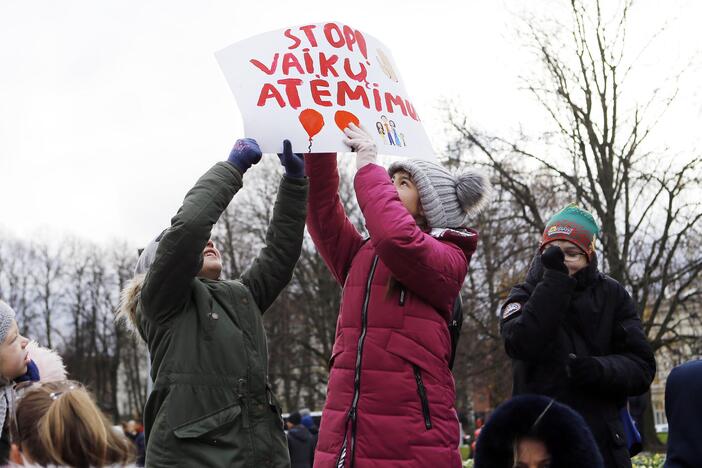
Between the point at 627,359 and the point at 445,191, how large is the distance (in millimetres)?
1151

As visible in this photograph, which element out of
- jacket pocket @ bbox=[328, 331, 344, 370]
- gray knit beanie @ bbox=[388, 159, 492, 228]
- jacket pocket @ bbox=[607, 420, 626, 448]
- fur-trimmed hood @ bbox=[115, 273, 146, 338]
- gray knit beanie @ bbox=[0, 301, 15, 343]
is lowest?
jacket pocket @ bbox=[607, 420, 626, 448]

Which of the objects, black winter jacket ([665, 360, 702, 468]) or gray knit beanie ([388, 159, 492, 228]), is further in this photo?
gray knit beanie ([388, 159, 492, 228])

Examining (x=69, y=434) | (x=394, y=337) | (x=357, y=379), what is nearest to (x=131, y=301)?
(x=357, y=379)

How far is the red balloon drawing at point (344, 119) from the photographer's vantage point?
4.16 metres

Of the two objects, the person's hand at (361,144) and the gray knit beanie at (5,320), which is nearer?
the gray knit beanie at (5,320)

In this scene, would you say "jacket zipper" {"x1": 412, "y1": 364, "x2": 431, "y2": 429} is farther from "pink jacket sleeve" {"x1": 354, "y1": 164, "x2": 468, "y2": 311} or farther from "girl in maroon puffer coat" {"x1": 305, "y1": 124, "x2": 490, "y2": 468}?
"pink jacket sleeve" {"x1": 354, "y1": 164, "x2": 468, "y2": 311}

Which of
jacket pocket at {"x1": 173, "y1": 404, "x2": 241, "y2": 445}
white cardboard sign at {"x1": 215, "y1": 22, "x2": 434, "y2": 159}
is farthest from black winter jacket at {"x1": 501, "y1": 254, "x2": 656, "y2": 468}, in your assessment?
jacket pocket at {"x1": 173, "y1": 404, "x2": 241, "y2": 445}

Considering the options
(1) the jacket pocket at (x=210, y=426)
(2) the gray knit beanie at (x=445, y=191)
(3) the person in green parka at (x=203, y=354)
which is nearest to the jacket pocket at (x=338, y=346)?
(3) the person in green parka at (x=203, y=354)

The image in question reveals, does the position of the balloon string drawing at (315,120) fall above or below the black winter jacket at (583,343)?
above

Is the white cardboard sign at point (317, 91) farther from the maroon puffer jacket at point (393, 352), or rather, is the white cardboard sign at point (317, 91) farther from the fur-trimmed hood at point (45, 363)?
the fur-trimmed hood at point (45, 363)

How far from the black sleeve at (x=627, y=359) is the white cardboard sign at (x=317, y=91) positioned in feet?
4.02

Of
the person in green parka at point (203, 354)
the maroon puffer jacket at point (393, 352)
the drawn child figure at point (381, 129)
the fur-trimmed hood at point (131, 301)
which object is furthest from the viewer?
the drawn child figure at point (381, 129)

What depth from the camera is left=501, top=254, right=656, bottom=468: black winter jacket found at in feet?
13.5

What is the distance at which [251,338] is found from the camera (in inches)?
152
